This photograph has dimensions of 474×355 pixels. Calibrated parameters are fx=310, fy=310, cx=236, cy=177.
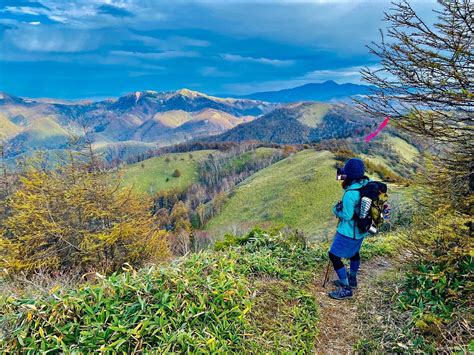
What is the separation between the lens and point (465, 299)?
4812mm

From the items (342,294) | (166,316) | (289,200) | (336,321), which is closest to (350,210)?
(342,294)

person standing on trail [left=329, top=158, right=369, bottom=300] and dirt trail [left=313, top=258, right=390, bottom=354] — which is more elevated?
person standing on trail [left=329, top=158, right=369, bottom=300]

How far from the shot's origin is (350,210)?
6.29 metres

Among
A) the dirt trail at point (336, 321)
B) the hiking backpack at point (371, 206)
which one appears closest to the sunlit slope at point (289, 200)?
the dirt trail at point (336, 321)

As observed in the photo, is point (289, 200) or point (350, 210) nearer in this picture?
point (350, 210)

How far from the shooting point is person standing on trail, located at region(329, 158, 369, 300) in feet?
20.7

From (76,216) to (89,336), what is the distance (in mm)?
13430

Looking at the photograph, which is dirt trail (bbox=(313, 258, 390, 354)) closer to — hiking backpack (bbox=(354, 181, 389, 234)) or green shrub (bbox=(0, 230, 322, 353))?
green shrub (bbox=(0, 230, 322, 353))

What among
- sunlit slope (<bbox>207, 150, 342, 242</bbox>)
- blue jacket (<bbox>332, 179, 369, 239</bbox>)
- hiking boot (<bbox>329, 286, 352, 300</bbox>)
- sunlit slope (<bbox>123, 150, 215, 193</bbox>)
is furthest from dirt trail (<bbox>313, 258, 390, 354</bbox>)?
sunlit slope (<bbox>123, 150, 215, 193</bbox>)

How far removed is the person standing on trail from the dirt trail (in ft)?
0.77

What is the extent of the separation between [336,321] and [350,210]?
214 centimetres

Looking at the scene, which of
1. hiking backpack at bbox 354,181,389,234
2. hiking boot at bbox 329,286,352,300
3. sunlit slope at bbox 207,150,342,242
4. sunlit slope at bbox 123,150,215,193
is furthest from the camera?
sunlit slope at bbox 123,150,215,193

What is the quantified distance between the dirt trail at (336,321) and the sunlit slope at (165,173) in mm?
106147

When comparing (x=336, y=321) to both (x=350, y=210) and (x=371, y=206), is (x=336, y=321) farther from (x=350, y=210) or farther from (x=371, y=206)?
(x=371, y=206)
